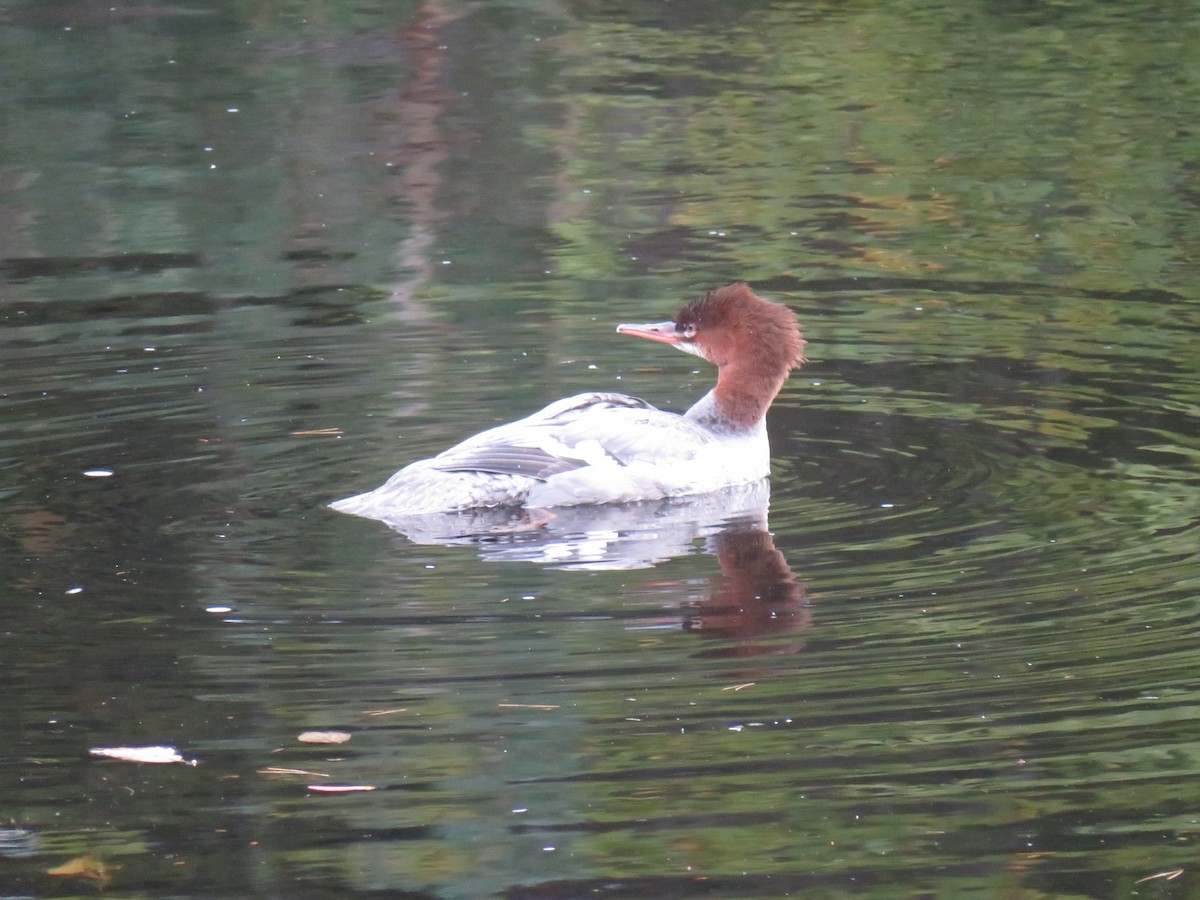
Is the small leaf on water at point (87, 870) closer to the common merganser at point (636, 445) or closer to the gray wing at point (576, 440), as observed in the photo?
the common merganser at point (636, 445)

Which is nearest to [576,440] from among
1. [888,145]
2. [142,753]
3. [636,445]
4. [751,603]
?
[636,445]

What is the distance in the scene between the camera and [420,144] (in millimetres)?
15328

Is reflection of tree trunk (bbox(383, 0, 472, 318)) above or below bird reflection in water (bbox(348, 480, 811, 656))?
above

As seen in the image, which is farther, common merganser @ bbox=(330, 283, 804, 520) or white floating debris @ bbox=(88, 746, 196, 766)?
common merganser @ bbox=(330, 283, 804, 520)

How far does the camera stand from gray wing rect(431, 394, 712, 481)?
24.5 feet

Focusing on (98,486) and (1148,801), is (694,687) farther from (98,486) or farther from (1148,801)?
(98,486)

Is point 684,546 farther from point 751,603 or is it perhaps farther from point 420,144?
point 420,144

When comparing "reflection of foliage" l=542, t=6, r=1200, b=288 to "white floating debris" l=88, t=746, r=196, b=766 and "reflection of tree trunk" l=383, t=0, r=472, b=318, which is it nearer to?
"reflection of tree trunk" l=383, t=0, r=472, b=318

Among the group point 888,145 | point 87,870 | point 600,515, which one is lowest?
point 600,515

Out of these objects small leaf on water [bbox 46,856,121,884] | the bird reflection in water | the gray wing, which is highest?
the gray wing

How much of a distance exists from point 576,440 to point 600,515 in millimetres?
320

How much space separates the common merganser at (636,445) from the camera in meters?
7.42

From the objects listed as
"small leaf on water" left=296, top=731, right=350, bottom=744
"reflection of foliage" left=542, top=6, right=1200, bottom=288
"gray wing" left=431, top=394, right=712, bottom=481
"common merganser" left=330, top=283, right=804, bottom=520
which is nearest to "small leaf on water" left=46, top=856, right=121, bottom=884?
"small leaf on water" left=296, top=731, right=350, bottom=744

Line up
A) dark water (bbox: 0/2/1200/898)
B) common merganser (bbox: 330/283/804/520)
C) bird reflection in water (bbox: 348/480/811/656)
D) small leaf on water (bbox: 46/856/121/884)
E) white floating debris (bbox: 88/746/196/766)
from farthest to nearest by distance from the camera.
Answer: common merganser (bbox: 330/283/804/520) → bird reflection in water (bbox: 348/480/811/656) → white floating debris (bbox: 88/746/196/766) → dark water (bbox: 0/2/1200/898) → small leaf on water (bbox: 46/856/121/884)
